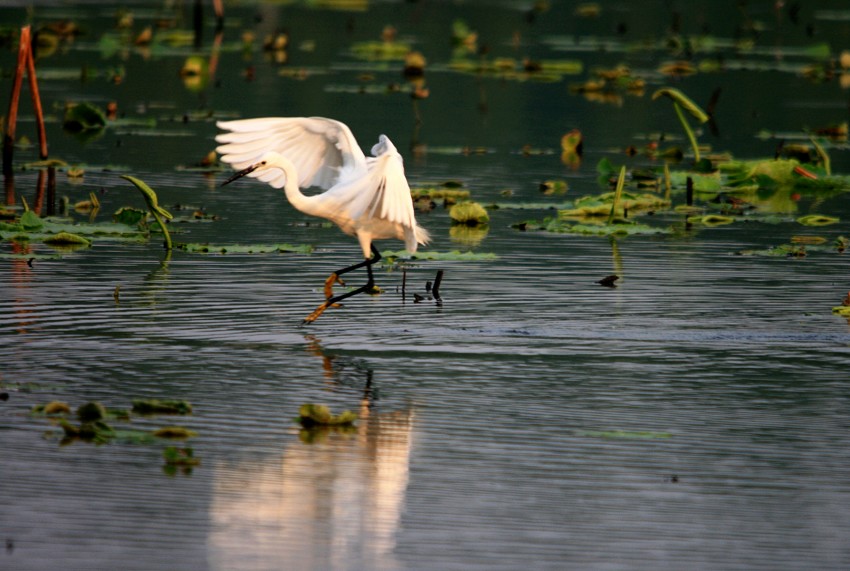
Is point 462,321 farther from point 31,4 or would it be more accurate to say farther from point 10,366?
point 31,4

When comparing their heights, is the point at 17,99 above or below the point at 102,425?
above

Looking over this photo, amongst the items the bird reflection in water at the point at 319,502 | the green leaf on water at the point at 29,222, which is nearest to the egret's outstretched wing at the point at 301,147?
the green leaf on water at the point at 29,222

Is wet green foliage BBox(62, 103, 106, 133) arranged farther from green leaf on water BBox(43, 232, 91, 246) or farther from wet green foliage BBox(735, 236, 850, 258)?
wet green foliage BBox(735, 236, 850, 258)

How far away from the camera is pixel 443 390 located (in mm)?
9023

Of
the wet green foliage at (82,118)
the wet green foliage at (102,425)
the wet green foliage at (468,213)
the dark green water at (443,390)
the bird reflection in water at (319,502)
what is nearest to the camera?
the bird reflection in water at (319,502)

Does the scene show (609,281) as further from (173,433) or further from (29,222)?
(173,433)

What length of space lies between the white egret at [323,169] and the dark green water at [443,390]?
0.50m

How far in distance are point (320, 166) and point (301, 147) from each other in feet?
0.69

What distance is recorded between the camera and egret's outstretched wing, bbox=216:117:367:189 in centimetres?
1150

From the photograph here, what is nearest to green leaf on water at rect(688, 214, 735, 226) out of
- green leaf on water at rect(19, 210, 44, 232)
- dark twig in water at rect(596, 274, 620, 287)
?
dark twig in water at rect(596, 274, 620, 287)

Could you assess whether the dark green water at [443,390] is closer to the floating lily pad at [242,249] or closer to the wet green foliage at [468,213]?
the floating lily pad at [242,249]

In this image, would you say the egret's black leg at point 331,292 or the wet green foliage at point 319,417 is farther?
the egret's black leg at point 331,292

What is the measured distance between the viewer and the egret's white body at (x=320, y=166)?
11047 mm

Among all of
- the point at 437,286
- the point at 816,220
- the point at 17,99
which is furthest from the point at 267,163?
the point at 17,99
